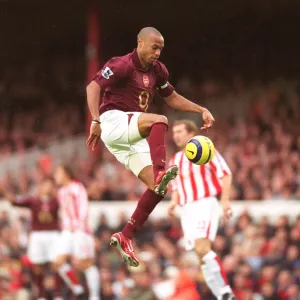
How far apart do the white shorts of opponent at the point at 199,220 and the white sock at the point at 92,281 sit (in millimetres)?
3408

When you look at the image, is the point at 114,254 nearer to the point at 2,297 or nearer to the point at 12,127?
the point at 2,297

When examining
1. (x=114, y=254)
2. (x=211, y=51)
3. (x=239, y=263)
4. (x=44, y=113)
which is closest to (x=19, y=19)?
(x=44, y=113)

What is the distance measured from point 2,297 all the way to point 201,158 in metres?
6.38

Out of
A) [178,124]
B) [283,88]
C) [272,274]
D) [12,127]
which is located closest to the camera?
[178,124]

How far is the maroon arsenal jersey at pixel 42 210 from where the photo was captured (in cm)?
1396

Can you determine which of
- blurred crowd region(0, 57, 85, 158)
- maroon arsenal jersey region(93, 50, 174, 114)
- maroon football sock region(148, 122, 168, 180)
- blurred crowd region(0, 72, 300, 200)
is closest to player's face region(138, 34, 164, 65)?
maroon arsenal jersey region(93, 50, 174, 114)

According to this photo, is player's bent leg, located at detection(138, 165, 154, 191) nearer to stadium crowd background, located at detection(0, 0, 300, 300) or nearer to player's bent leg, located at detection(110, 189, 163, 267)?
player's bent leg, located at detection(110, 189, 163, 267)

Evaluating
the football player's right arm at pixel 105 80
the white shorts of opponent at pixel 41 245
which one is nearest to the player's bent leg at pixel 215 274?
the football player's right arm at pixel 105 80

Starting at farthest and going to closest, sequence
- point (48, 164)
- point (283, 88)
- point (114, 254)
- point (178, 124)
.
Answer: point (283, 88) < point (48, 164) < point (114, 254) < point (178, 124)

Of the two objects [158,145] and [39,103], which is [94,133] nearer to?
[158,145]

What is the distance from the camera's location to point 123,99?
8.60 meters

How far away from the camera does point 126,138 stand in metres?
8.62

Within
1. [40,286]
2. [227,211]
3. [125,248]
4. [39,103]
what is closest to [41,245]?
[40,286]

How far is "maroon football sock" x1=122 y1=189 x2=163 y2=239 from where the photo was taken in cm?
884
